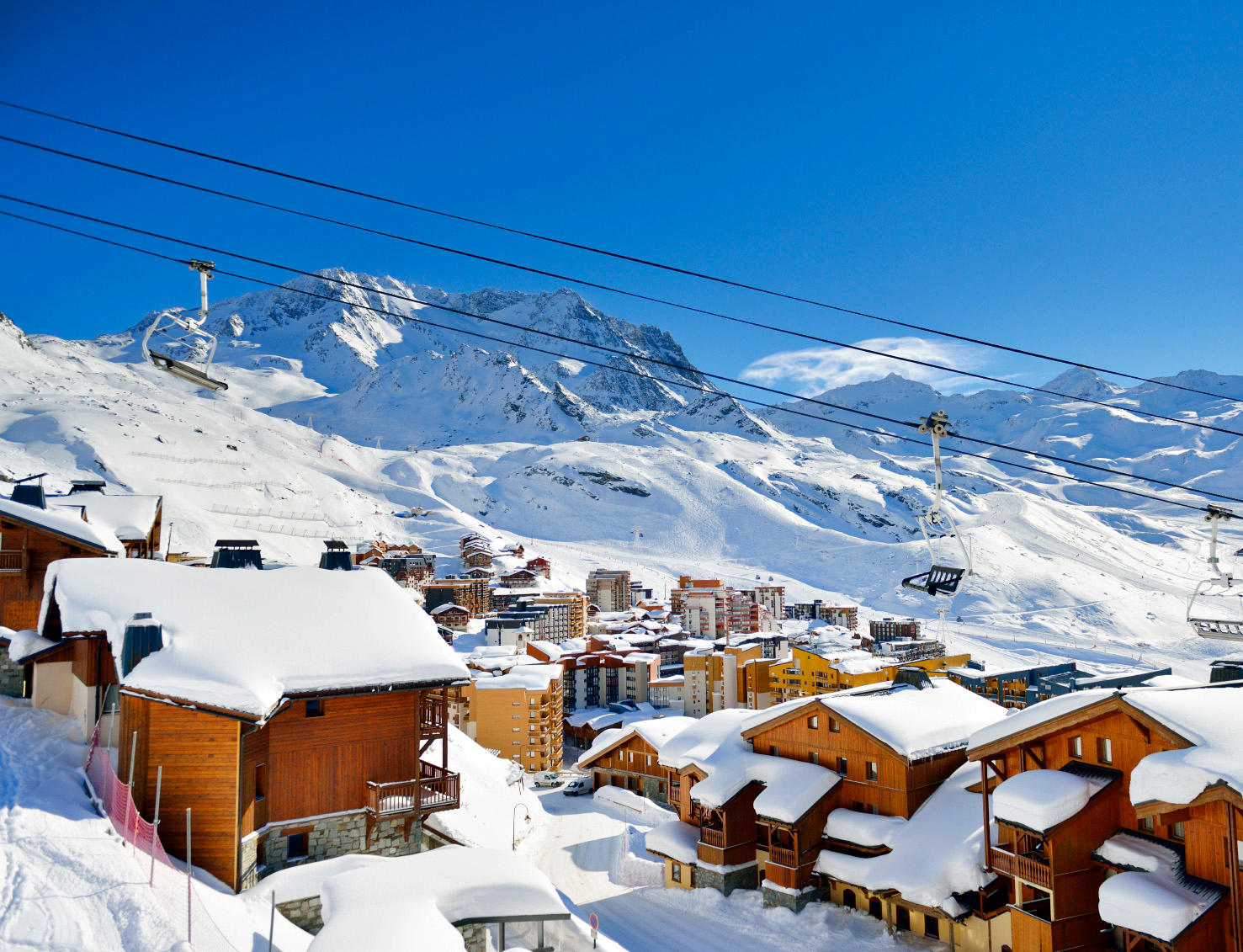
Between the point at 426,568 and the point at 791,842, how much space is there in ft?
275

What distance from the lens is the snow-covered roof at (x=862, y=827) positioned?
63.5 feet

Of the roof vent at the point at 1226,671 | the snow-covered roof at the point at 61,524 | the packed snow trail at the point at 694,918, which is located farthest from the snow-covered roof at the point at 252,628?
the roof vent at the point at 1226,671

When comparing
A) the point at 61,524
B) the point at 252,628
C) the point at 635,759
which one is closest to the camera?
the point at 252,628

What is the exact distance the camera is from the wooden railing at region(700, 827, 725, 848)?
2217cm

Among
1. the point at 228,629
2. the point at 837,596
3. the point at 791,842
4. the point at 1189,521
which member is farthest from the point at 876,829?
the point at 1189,521

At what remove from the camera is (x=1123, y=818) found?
1509 centimetres

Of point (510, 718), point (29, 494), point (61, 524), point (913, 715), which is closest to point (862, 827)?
point (913, 715)

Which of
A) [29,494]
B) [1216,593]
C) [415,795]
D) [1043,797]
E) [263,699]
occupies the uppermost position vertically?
[29,494]

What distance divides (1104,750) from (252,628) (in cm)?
1806

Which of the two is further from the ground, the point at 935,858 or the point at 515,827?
the point at 935,858

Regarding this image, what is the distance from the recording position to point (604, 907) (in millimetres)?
21359

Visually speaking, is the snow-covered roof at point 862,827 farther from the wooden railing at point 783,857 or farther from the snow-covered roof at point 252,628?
the snow-covered roof at point 252,628

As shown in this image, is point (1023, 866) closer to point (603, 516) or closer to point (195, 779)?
point (195, 779)

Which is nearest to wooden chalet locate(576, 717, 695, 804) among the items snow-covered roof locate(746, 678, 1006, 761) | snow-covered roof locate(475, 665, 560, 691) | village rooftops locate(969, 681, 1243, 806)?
snow-covered roof locate(475, 665, 560, 691)
